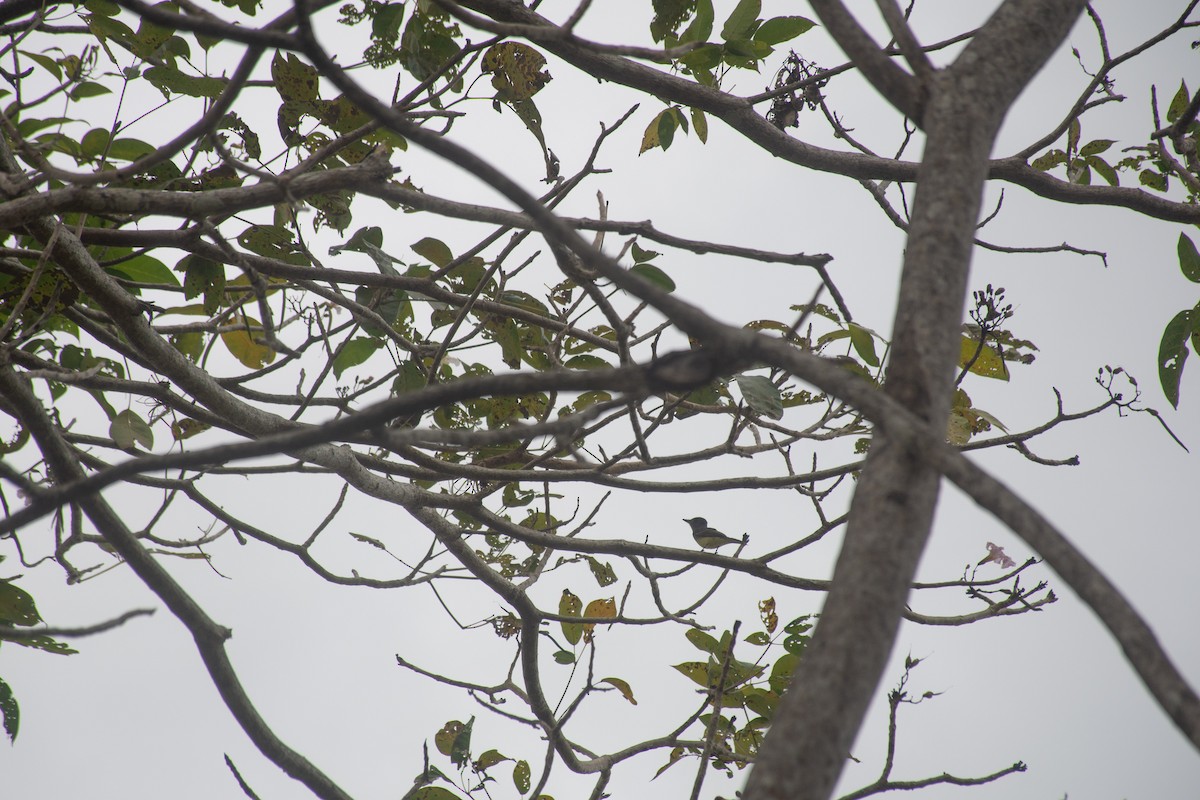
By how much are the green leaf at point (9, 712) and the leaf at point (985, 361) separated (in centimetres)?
235

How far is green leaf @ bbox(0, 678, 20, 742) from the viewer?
2078 mm

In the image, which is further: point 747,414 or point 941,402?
point 747,414

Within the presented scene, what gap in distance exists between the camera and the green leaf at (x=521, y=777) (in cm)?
251

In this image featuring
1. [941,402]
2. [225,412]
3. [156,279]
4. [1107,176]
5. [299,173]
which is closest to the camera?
[941,402]

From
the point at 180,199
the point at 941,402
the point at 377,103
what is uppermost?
the point at 180,199

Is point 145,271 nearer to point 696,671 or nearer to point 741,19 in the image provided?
point 741,19

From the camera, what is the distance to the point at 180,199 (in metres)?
1.32

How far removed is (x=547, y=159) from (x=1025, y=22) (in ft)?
3.35

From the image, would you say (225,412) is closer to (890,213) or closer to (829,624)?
(829,624)

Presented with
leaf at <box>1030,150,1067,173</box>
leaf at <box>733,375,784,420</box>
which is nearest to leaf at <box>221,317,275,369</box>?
leaf at <box>733,375,784,420</box>

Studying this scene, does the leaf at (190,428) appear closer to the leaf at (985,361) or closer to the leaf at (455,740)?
the leaf at (455,740)

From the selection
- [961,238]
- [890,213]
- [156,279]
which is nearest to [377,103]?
[961,238]

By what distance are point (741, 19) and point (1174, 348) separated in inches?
48.9

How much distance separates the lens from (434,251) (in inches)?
76.0
